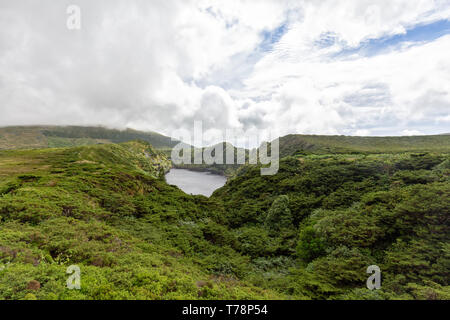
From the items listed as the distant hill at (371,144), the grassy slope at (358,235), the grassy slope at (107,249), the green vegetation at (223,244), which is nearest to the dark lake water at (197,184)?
the distant hill at (371,144)

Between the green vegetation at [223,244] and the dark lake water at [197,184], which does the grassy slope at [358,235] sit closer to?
the green vegetation at [223,244]

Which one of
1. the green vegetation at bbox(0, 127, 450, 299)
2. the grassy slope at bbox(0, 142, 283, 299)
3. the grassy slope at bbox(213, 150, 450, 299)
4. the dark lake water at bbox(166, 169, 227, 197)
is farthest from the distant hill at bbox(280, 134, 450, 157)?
the grassy slope at bbox(0, 142, 283, 299)

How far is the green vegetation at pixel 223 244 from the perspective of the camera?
8234 mm

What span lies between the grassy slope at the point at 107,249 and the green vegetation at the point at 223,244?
0.06m

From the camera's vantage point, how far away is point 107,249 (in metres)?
11.3

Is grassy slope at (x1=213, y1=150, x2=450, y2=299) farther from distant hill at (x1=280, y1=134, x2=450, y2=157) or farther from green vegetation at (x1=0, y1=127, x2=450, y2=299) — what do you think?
distant hill at (x1=280, y1=134, x2=450, y2=157)

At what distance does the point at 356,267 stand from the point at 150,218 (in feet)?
62.1

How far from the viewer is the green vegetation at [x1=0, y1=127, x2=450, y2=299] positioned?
823 cm

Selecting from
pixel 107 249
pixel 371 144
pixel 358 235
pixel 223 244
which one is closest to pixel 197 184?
pixel 371 144

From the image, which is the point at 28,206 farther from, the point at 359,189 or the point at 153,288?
the point at 359,189

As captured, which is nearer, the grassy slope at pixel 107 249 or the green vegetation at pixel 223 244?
the grassy slope at pixel 107 249

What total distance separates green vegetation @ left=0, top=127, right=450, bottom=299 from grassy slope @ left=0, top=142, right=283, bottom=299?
6 cm

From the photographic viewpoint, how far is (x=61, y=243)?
409 inches
